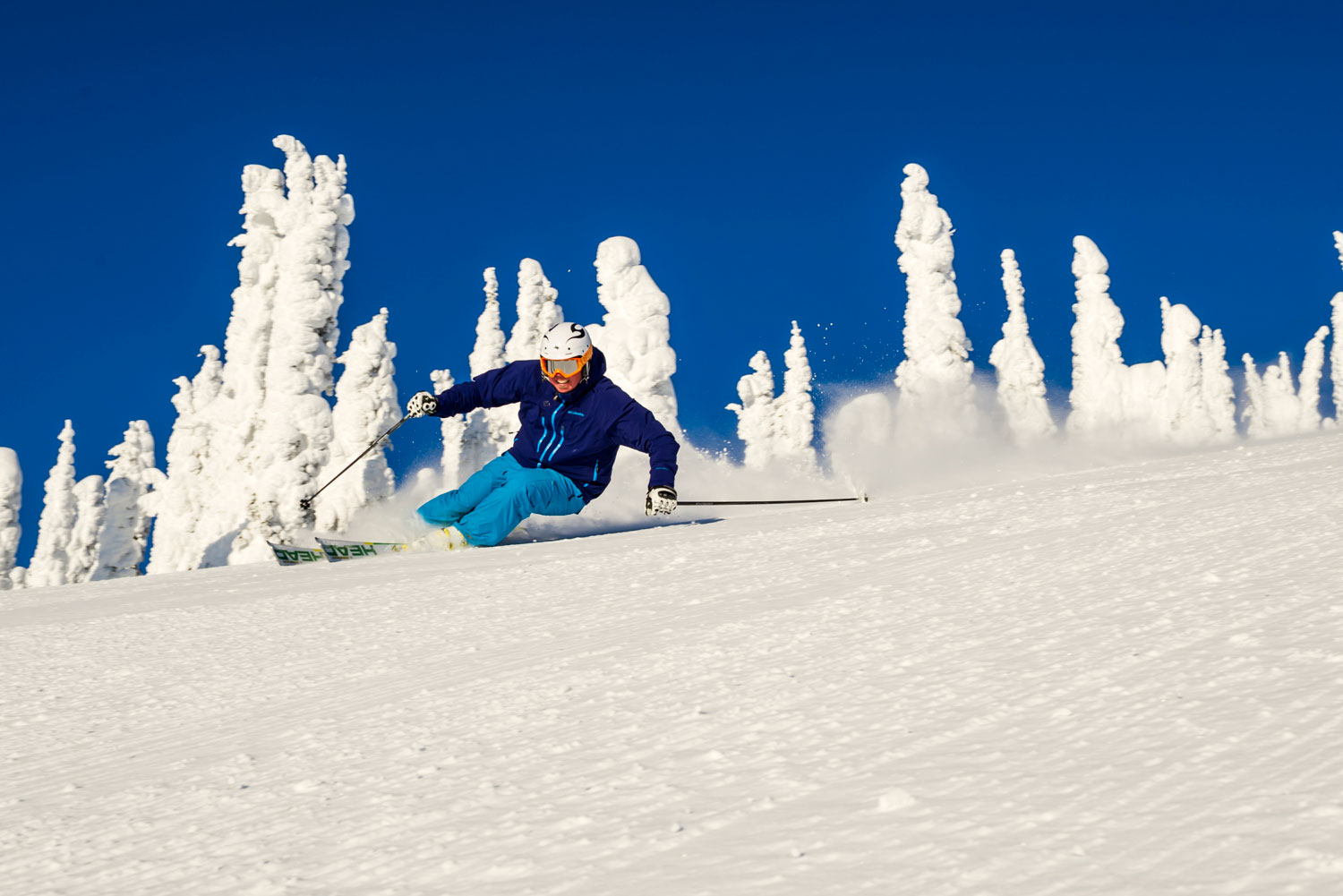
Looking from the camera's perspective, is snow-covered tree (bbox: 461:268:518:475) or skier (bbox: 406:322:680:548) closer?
skier (bbox: 406:322:680:548)

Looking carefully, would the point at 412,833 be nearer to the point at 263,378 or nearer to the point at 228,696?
the point at 228,696

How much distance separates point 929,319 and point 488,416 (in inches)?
581

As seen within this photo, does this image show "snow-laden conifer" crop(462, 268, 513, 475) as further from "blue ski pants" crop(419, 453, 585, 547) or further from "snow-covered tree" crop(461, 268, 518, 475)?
"blue ski pants" crop(419, 453, 585, 547)

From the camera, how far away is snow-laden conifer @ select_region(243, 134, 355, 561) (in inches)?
795

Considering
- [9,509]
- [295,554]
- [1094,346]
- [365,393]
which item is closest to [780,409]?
[1094,346]

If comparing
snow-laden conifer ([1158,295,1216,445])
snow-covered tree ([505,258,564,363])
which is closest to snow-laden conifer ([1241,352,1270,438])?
snow-laden conifer ([1158,295,1216,445])

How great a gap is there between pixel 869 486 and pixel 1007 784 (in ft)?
36.7

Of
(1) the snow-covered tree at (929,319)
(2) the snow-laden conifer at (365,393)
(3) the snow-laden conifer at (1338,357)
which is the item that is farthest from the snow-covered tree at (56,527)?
(3) the snow-laden conifer at (1338,357)

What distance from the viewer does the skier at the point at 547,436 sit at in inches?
301

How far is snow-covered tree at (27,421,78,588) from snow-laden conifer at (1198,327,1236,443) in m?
57.9

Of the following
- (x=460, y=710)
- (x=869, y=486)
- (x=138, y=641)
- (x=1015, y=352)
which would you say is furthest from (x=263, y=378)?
(x=1015, y=352)

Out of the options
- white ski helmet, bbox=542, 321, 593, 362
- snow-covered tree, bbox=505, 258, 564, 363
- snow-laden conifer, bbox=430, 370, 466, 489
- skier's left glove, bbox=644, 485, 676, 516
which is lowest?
skier's left glove, bbox=644, 485, 676, 516

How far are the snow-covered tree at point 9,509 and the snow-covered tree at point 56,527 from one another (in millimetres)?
9448

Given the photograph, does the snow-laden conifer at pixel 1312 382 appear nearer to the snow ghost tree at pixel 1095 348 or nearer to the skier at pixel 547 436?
the snow ghost tree at pixel 1095 348
